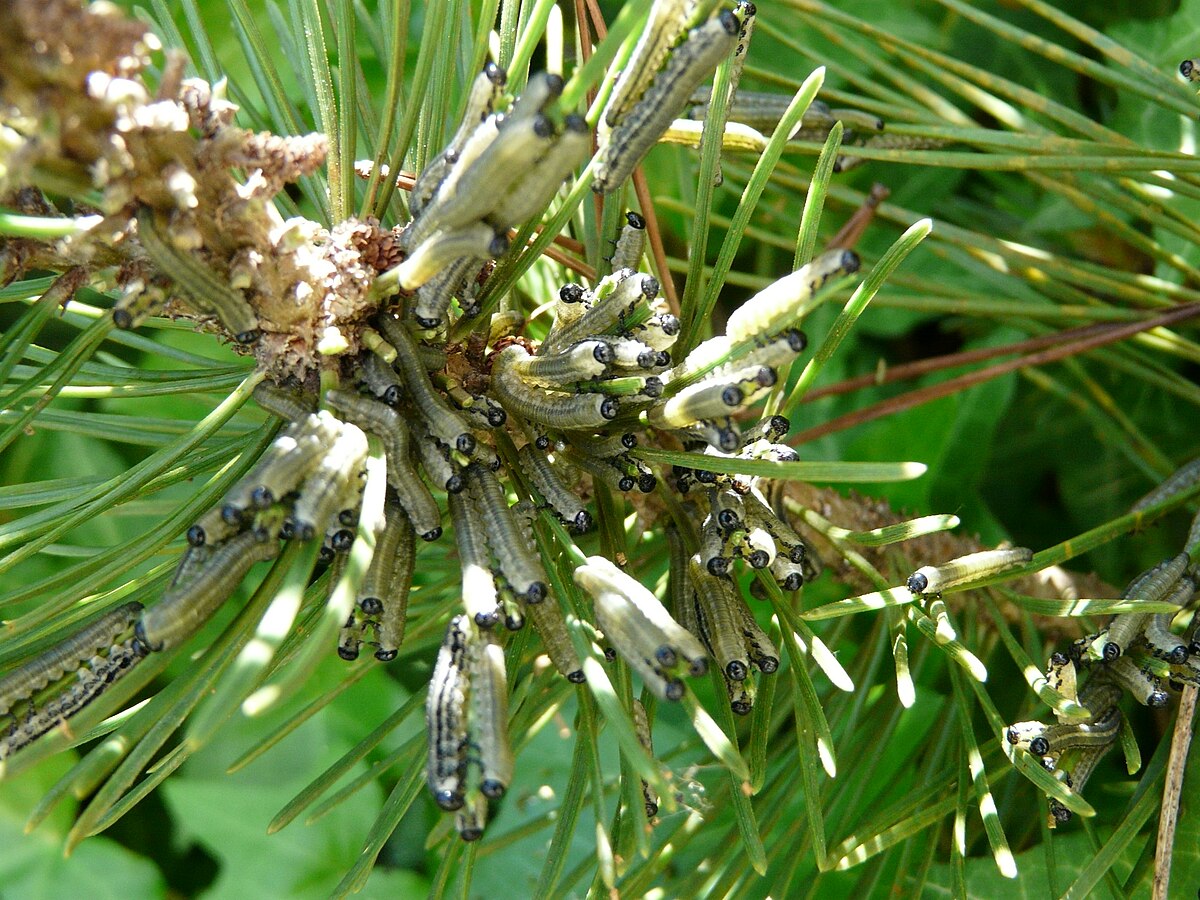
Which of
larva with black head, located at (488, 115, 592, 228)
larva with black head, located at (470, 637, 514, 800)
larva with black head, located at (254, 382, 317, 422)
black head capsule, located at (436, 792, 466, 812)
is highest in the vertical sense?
larva with black head, located at (488, 115, 592, 228)

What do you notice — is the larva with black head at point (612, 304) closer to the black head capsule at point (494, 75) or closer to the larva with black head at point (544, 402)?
the larva with black head at point (544, 402)

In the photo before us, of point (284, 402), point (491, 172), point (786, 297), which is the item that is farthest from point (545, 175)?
point (284, 402)

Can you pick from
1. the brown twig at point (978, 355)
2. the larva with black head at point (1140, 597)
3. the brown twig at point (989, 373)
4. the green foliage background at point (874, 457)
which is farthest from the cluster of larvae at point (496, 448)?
the green foliage background at point (874, 457)

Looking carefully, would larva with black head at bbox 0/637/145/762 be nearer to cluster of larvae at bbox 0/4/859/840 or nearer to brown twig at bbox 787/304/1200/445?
cluster of larvae at bbox 0/4/859/840

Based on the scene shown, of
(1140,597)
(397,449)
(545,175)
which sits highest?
(545,175)

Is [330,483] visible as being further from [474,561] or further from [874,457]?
[874,457]

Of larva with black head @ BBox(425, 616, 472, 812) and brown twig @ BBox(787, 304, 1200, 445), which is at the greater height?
larva with black head @ BBox(425, 616, 472, 812)

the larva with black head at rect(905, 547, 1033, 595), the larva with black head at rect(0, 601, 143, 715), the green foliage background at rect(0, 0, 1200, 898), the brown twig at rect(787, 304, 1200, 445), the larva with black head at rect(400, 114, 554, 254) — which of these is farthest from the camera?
the green foliage background at rect(0, 0, 1200, 898)

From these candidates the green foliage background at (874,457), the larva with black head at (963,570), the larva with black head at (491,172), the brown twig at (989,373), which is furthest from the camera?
the green foliage background at (874,457)

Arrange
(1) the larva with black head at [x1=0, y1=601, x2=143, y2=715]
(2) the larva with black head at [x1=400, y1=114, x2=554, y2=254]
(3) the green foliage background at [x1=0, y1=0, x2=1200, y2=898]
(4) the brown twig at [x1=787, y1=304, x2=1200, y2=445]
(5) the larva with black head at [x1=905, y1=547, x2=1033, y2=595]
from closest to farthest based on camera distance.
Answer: (2) the larva with black head at [x1=400, y1=114, x2=554, y2=254] < (1) the larva with black head at [x1=0, y1=601, x2=143, y2=715] < (5) the larva with black head at [x1=905, y1=547, x2=1033, y2=595] < (4) the brown twig at [x1=787, y1=304, x2=1200, y2=445] < (3) the green foliage background at [x1=0, y1=0, x2=1200, y2=898]

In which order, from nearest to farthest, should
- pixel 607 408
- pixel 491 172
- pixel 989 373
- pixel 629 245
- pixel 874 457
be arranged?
pixel 491 172
pixel 607 408
pixel 629 245
pixel 989 373
pixel 874 457

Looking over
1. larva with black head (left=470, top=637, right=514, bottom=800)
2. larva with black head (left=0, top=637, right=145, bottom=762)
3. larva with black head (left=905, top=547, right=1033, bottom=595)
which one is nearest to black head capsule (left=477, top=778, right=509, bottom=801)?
larva with black head (left=470, top=637, right=514, bottom=800)

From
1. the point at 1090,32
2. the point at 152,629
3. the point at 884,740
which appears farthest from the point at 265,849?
the point at 1090,32
